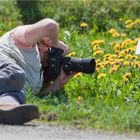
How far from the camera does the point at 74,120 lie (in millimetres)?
6898

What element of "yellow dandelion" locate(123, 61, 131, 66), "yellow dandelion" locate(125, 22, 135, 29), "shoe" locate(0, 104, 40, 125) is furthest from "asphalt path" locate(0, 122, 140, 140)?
"yellow dandelion" locate(125, 22, 135, 29)

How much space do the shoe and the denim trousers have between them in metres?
0.48

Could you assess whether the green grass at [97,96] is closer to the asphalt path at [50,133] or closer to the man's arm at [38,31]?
the asphalt path at [50,133]

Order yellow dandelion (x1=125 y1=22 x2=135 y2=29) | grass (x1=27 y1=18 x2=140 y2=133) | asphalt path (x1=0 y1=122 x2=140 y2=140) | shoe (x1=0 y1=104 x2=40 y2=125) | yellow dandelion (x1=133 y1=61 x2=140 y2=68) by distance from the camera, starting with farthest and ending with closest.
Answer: yellow dandelion (x1=125 y1=22 x2=135 y2=29) → yellow dandelion (x1=133 y1=61 x2=140 y2=68) → grass (x1=27 y1=18 x2=140 y2=133) → shoe (x1=0 y1=104 x2=40 y2=125) → asphalt path (x1=0 y1=122 x2=140 y2=140)

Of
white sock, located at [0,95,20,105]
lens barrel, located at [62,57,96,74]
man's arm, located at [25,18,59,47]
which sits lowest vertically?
white sock, located at [0,95,20,105]

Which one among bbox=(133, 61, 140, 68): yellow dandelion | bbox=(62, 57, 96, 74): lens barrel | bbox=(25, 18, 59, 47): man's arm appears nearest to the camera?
bbox=(25, 18, 59, 47): man's arm

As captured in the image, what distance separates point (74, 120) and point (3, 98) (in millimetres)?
656

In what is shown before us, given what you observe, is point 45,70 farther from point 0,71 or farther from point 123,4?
point 123,4

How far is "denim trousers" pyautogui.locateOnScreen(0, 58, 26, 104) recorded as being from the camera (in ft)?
23.1

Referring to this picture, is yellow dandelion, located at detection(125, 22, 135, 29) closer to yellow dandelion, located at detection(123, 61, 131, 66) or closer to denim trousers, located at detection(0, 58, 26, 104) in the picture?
yellow dandelion, located at detection(123, 61, 131, 66)

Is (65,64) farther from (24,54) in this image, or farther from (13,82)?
(13,82)

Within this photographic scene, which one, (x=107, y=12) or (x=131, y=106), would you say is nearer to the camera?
(x=131, y=106)

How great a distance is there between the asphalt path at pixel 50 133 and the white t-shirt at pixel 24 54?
1.15m

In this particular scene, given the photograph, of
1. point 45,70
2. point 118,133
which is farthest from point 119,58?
point 118,133
